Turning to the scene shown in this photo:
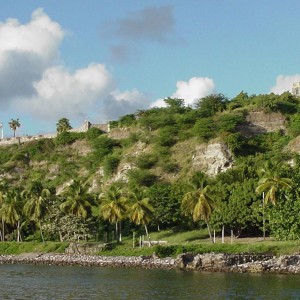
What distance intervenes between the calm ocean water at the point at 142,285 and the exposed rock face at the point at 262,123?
53.2 meters

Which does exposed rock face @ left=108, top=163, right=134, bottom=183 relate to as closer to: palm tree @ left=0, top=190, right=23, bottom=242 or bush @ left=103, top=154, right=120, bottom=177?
bush @ left=103, top=154, right=120, bottom=177

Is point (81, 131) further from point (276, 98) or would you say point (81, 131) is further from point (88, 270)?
point (88, 270)

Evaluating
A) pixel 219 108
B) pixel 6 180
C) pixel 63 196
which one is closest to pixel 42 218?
pixel 63 196

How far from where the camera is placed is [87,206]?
84.9 meters

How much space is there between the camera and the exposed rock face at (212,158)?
3949 inches

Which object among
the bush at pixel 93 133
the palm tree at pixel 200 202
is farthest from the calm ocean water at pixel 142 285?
the bush at pixel 93 133

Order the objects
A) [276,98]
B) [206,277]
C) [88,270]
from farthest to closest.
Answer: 1. [276,98]
2. [88,270]
3. [206,277]

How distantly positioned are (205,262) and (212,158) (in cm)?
4339

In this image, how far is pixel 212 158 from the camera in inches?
4028

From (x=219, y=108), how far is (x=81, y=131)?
98.5 feet

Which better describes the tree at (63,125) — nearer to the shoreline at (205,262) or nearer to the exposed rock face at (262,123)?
the exposed rock face at (262,123)

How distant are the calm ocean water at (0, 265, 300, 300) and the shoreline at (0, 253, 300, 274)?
3.12 m

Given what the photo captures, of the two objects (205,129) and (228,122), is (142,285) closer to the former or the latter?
(205,129)

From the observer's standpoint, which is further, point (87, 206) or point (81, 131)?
point (81, 131)
